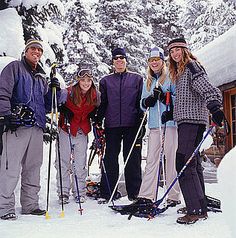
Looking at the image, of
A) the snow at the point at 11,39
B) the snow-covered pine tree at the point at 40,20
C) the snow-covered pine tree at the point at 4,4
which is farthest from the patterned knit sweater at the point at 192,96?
the snow-covered pine tree at the point at 4,4

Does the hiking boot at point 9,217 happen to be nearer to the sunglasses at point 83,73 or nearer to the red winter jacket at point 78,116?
the red winter jacket at point 78,116

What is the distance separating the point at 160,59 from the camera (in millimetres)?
5227

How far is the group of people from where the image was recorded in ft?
14.2

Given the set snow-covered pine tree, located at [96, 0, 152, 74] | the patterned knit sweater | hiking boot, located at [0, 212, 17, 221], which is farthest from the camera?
snow-covered pine tree, located at [96, 0, 152, 74]

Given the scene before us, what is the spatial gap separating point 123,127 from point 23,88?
1.64 m

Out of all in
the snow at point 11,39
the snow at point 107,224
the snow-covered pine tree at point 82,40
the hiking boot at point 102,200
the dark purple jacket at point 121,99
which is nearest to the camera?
the snow at point 107,224

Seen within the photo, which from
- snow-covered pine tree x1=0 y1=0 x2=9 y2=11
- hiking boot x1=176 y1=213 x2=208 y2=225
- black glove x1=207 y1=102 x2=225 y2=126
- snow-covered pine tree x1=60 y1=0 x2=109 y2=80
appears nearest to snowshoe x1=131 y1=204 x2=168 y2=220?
hiking boot x1=176 y1=213 x2=208 y2=225

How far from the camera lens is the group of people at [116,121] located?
14.2ft

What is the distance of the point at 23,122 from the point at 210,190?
135 inches

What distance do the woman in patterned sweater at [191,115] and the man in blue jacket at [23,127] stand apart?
1.81 metres

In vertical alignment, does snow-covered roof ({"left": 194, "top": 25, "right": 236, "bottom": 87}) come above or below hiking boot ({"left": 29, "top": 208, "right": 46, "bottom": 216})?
above

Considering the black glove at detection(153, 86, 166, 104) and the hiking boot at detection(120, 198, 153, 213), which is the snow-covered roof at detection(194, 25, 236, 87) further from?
the hiking boot at detection(120, 198, 153, 213)

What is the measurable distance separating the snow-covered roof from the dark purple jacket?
5274 mm

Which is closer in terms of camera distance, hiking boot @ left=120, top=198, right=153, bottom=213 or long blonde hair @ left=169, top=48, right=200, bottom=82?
long blonde hair @ left=169, top=48, right=200, bottom=82
